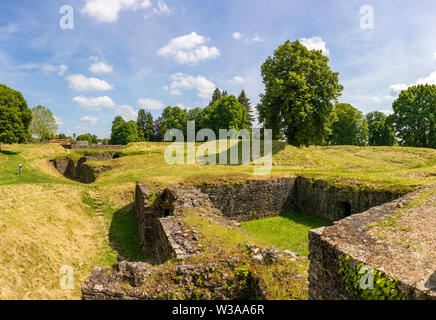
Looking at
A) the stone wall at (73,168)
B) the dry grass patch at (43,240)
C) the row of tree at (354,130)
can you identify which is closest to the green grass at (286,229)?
the dry grass patch at (43,240)

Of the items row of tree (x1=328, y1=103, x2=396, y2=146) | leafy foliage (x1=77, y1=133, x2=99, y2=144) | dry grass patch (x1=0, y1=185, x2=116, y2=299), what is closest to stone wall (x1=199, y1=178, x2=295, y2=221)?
dry grass patch (x1=0, y1=185, x2=116, y2=299)

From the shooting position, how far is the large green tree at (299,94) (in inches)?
962

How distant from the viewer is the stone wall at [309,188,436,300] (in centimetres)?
372

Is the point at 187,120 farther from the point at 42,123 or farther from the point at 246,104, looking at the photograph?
the point at 42,123

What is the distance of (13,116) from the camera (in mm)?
32000

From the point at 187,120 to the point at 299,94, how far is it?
1661 inches

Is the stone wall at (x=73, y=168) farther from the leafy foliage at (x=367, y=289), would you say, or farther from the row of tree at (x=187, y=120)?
the leafy foliage at (x=367, y=289)

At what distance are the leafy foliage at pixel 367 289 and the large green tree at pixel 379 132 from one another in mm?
51494

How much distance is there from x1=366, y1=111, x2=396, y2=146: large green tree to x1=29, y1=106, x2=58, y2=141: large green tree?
266 feet

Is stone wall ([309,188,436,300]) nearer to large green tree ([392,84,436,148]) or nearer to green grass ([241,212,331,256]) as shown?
green grass ([241,212,331,256])

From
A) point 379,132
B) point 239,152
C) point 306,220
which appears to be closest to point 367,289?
point 306,220
